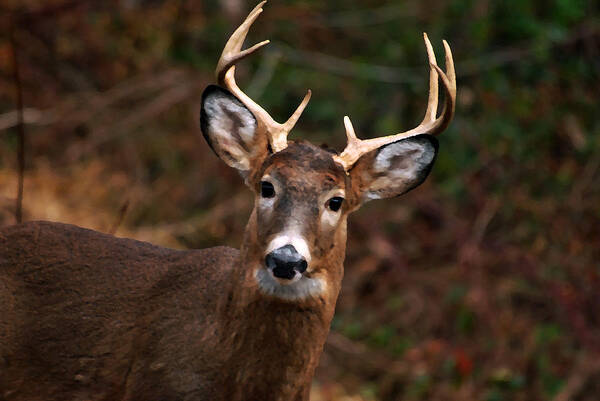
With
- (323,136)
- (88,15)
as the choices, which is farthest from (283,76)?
(88,15)

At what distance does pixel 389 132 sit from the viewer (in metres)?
8.71

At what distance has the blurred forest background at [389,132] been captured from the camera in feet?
24.1

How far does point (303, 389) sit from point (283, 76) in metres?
5.80

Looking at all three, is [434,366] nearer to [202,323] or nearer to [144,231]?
[144,231]

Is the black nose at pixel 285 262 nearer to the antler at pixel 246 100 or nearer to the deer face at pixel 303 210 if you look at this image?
the deer face at pixel 303 210

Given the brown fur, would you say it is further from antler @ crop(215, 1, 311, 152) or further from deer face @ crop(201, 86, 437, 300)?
antler @ crop(215, 1, 311, 152)

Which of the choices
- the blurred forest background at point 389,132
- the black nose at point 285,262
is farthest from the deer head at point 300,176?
the blurred forest background at point 389,132

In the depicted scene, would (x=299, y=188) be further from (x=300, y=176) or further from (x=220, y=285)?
(x=220, y=285)

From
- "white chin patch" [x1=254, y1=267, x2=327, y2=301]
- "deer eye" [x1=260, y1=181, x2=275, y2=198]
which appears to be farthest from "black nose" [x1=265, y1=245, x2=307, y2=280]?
"deer eye" [x1=260, y1=181, x2=275, y2=198]

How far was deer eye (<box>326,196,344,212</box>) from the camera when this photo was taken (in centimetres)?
366

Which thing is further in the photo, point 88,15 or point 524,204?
point 88,15

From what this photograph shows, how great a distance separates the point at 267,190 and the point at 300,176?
128 mm

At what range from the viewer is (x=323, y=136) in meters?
8.91

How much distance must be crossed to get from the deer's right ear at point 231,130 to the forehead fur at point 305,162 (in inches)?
6.6
